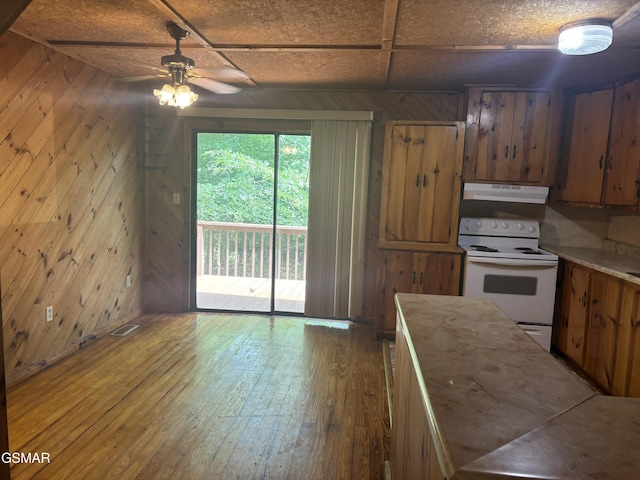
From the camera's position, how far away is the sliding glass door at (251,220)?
14.8ft

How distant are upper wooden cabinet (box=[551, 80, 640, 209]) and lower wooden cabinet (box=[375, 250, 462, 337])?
115cm

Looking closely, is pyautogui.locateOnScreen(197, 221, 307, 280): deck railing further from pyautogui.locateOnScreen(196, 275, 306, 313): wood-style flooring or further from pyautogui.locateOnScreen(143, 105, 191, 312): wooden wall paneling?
pyautogui.locateOnScreen(143, 105, 191, 312): wooden wall paneling

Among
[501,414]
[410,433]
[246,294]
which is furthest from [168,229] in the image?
[501,414]

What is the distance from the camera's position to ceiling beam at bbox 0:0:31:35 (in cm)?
123


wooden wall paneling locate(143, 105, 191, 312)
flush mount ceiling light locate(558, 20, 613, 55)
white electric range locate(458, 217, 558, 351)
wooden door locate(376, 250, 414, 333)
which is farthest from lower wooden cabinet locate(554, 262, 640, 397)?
wooden wall paneling locate(143, 105, 191, 312)

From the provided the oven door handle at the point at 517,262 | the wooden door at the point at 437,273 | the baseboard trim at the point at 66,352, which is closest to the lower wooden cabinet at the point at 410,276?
the wooden door at the point at 437,273

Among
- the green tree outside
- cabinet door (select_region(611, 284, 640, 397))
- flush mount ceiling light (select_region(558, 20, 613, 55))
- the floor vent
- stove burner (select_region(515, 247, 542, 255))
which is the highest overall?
flush mount ceiling light (select_region(558, 20, 613, 55))

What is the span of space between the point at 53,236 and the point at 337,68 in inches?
100

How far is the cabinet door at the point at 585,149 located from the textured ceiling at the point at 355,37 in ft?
0.63

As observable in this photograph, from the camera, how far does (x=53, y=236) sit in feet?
10.3

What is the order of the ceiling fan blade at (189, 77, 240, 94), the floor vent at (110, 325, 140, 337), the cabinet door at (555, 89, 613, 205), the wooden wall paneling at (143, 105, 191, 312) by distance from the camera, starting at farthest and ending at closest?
the wooden wall paneling at (143, 105, 191, 312), the floor vent at (110, 325, 140, 337), the cabinet door at (555, 89, 613, 205), the ceiling fan blade at (189, 77, 240, 94)

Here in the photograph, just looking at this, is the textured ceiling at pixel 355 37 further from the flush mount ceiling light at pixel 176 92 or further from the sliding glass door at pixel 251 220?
the sliding glass door at pixel 251 220

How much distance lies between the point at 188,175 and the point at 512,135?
10.4ft

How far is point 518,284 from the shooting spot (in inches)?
139
